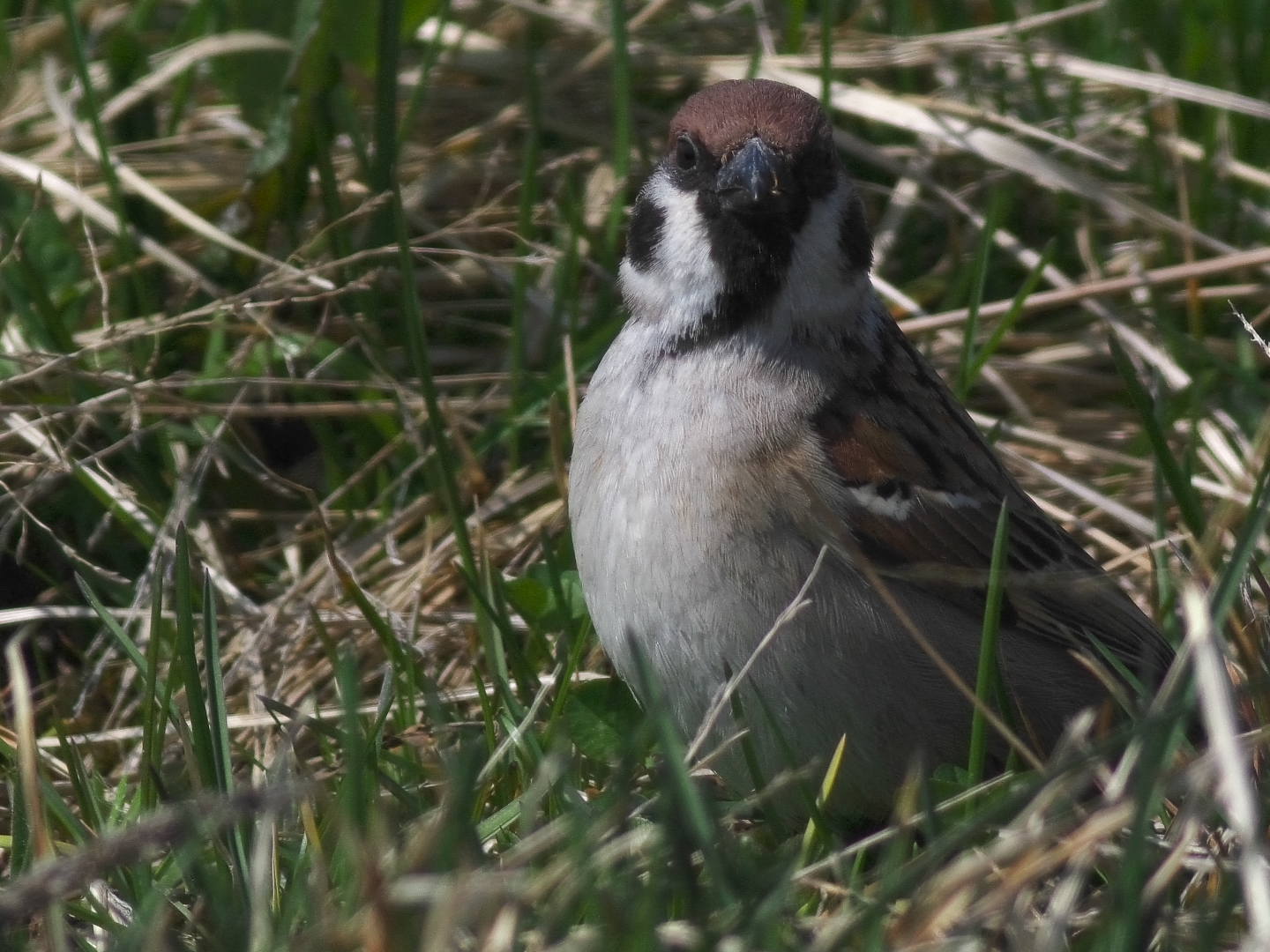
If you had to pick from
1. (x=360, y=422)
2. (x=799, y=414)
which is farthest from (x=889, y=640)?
(x=360, y=422)

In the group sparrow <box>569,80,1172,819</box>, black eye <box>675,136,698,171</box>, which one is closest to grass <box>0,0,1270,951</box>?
sparrow <box>569,80,1172,819</box>

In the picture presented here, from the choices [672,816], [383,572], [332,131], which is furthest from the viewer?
[332,131]

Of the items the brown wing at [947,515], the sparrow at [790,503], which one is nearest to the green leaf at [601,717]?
the sparrow at [790,503]

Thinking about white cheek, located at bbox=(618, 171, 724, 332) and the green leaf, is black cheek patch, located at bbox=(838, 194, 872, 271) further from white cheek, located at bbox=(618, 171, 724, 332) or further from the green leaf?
the green leaf

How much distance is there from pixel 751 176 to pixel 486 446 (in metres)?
1.10

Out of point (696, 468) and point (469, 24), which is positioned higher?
point (469, 24)

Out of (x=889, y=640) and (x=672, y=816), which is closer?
(x=672, y=816)

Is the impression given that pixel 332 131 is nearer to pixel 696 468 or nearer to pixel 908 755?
pixel 696 468

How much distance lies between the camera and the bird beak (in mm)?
2475

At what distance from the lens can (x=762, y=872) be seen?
1.75m

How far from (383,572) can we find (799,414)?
3.54 ft

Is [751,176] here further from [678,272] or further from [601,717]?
[601,717]

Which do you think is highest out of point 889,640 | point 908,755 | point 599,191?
point 599,191

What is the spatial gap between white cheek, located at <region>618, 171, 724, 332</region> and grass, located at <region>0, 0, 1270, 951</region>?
42 centimetres
